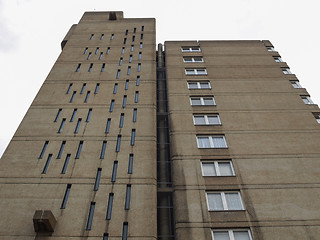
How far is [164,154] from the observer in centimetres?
2688

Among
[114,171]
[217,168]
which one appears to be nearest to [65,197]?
[114,171]

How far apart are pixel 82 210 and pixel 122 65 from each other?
20796mm

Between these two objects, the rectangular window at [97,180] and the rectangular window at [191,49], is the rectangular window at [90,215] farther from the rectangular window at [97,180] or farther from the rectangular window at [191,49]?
the rectangular window at [191,49]

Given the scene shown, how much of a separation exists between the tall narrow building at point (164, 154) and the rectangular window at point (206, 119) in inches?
4.3

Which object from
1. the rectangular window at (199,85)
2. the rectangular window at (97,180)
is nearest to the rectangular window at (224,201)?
the rectangular window at (97,180)

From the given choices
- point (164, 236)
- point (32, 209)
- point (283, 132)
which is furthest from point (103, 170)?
point (283, 132)

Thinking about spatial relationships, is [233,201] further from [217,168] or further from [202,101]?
[202,101]

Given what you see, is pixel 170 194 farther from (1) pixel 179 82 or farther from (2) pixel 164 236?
(1) pixel 179 82

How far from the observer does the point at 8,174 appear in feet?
70.2

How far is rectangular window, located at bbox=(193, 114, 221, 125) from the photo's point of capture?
27394 millimetres

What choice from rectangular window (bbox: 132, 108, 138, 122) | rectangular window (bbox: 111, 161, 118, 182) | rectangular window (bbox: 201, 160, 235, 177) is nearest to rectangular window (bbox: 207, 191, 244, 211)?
rectangular window (bbox: 201, 160, 235, 177)

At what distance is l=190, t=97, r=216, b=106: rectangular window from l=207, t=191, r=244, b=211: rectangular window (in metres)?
11.6

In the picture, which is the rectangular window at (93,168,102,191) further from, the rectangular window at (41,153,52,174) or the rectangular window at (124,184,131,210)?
the rectangular window at (41,153,52,174)

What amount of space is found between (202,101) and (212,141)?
6325mm
